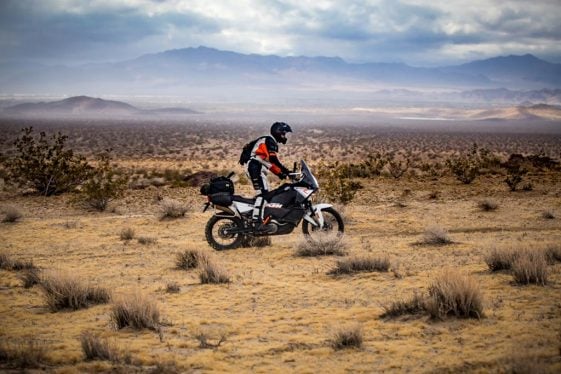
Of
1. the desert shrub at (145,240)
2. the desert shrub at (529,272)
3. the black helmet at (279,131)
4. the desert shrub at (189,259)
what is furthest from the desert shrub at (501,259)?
the desert shrub at (145,240)

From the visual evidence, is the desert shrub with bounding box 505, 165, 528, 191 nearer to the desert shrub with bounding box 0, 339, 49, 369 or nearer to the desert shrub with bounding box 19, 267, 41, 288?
the desert shrub with bounding box 19, 267, 41, 288

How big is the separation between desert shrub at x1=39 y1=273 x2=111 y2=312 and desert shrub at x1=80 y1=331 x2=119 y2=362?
1839 millimetres

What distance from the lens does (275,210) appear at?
1065cm

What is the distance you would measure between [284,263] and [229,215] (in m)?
1.72

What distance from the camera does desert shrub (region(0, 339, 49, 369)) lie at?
5207 millimetres

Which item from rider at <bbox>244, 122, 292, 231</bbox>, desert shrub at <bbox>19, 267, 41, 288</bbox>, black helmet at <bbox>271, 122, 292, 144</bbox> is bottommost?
desert shrub at <bbox>19, 267, 41, 288</bbox>

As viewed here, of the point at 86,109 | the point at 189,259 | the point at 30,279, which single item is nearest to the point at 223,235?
the point at 189,259

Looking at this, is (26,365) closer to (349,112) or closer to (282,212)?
(282,212)

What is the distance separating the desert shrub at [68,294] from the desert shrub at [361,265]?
3448 millimetres

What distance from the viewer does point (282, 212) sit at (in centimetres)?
1067

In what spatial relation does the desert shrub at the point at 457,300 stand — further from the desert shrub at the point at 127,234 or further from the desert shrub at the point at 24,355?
the desert shrub at the point at 127,234

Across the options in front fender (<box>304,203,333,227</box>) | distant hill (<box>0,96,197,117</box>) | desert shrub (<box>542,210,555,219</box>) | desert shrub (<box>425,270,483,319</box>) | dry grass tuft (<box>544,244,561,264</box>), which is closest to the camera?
desert shrub (<box>425,270,483,319</box>)

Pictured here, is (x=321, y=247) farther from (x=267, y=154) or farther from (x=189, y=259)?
(x=189, y=259)

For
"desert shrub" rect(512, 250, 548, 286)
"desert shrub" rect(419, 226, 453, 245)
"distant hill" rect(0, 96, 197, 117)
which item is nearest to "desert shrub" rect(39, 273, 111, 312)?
"desert shrub" rect(512, 250, 548, 286)
